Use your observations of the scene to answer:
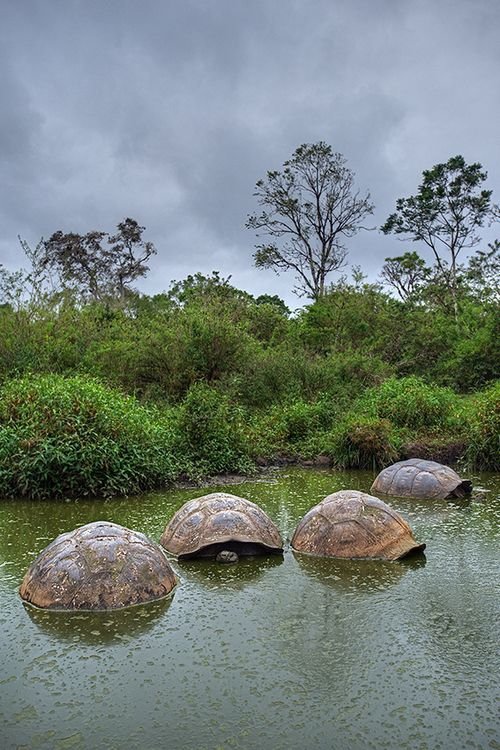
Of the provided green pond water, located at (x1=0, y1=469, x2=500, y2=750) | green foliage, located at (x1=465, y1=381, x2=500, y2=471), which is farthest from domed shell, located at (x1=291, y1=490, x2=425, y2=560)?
green foliage, located at (x1=465, y1=381, x2=500, y2=471)

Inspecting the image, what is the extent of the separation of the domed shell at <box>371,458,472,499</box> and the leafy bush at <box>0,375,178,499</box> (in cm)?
290

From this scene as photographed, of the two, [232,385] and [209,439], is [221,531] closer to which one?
[209,439]

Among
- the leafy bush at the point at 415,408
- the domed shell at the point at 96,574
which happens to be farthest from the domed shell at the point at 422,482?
the domed shell at the point at 96,574

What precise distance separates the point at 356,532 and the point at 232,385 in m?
8.56

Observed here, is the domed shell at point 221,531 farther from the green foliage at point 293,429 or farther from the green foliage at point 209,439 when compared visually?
the green foliage at point 293,429

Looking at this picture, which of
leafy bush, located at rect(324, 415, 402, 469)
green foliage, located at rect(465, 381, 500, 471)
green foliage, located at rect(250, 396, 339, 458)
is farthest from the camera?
green foliage, located at rect(250, 396, 339, 458)

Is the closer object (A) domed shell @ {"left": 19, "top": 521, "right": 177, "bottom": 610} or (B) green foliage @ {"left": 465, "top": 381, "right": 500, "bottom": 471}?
(A) domed shell @ {"left": 19, "top": 521, "right": 177, "bottom": 610}

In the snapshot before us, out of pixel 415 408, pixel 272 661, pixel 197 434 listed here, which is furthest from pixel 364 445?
pixel 272 661

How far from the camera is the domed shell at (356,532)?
18.3 feet

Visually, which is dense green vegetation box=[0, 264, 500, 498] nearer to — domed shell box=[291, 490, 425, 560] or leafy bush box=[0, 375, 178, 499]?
leafy bush box=[0, 375, 178, 499]

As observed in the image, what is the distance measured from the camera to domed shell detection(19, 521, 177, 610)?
14.8 ft

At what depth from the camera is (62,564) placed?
15.2 feet

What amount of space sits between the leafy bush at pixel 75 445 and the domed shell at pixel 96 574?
3.60 metres

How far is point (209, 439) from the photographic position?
34.3ft
